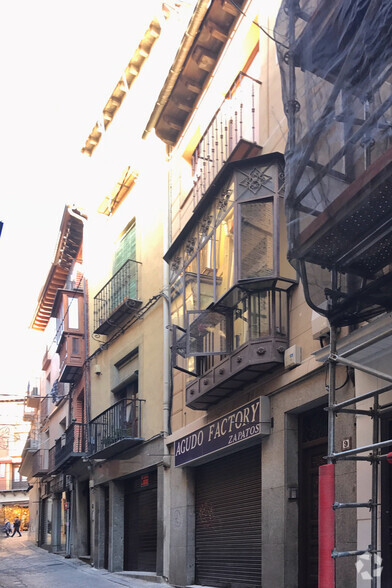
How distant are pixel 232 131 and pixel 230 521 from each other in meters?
6.57

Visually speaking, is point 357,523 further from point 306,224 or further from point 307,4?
point 307,4

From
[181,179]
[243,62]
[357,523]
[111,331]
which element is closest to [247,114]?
[243,62]

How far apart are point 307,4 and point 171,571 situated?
10190 mm

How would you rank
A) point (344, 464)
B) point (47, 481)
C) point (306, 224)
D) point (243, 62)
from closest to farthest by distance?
point (306, 224) < point (344, 464) < point (243, 62) < point (47, 481)

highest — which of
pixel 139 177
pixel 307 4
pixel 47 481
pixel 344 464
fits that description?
pixel 139 177

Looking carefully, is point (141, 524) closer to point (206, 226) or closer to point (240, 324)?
point (240, 324)

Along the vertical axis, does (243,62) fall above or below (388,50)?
above

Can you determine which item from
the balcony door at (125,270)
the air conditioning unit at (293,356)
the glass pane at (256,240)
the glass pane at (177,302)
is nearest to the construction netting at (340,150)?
the air conditioning unit at (293,356)

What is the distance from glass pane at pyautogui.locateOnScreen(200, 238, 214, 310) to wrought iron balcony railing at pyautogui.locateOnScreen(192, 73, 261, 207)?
52.6 inches

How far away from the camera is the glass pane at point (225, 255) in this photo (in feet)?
34.8

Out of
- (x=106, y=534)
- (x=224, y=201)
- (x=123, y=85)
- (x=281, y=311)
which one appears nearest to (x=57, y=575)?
(x=106, y=534)

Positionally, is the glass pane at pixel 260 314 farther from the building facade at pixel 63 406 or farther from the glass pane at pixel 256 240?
the building facade at pixel 63 406

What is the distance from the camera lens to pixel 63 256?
90.5ft

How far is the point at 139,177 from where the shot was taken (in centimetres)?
1777
